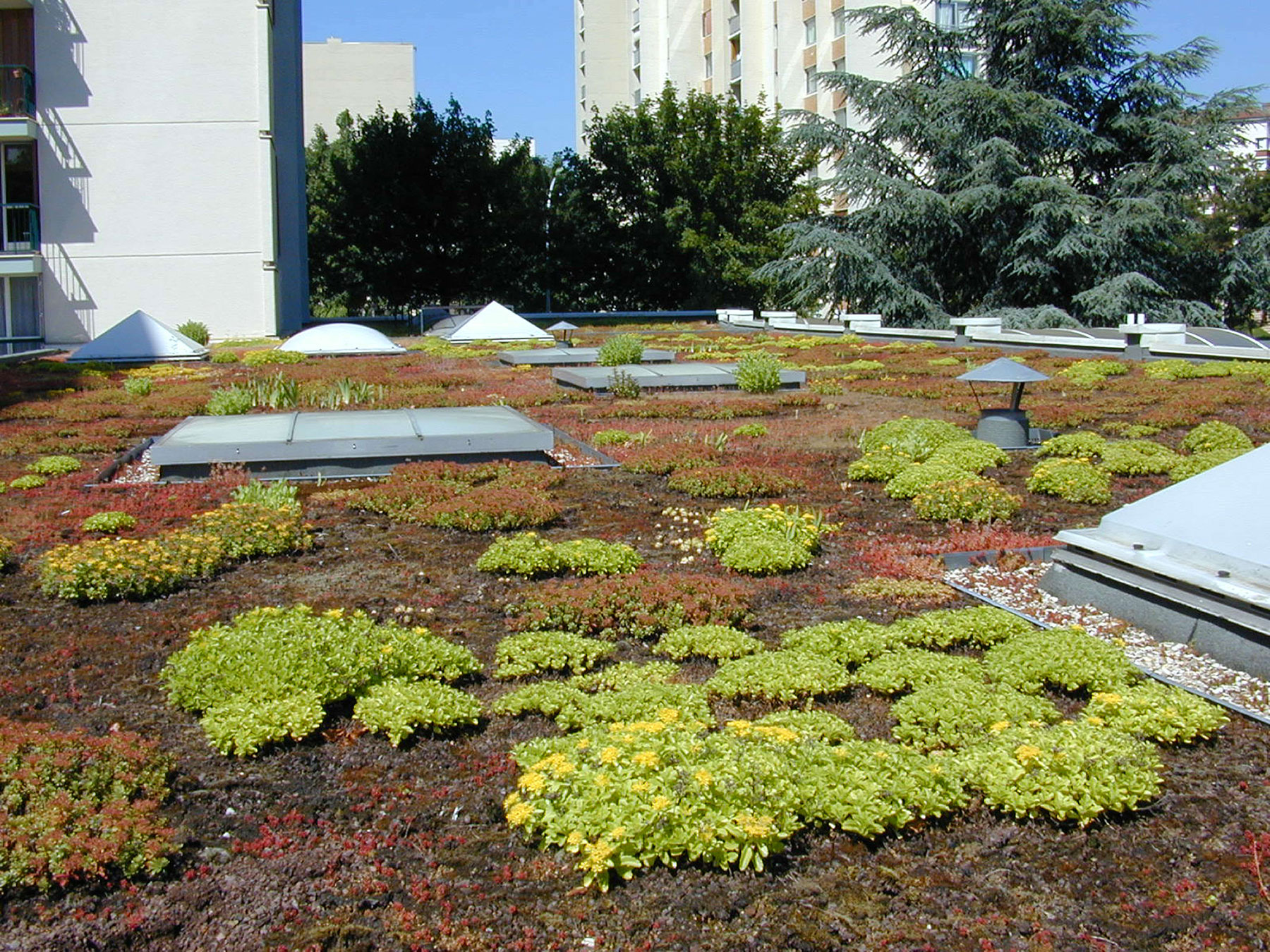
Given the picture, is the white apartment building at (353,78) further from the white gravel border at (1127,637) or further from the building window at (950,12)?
the white gravel border at (1127,637)

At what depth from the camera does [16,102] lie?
31812mm

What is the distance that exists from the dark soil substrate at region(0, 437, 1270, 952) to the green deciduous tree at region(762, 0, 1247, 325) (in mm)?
29774

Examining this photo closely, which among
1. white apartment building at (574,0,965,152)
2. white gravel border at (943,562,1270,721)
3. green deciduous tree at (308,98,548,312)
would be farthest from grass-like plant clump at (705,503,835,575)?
green deciduous tree at (308,98,548,312)

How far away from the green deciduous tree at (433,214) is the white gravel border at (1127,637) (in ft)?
125

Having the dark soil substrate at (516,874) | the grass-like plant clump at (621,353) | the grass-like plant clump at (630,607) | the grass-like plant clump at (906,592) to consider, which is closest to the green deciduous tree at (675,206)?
the grass-like plant clump at (621,353)

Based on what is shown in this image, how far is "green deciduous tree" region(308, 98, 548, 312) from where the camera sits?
42.8 metres

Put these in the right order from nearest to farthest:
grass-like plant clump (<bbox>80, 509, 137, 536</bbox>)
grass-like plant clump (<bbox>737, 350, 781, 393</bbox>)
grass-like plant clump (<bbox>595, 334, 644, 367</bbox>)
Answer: grass-like plant clump (<bbox>80, 509, 137, 536</bbox>), grass-like plant clump (<bbox>737, 350, 781, 393</bbox>), grass-like plant clump (<bbox>595, 334, 644, 367</bbox>)

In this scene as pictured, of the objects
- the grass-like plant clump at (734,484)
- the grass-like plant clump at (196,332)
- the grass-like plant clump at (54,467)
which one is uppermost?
the grass-like plant clump at (196,332)

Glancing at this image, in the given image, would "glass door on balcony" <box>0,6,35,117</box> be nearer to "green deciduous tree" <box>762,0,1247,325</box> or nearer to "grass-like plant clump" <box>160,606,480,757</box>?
"green deciduous tree" <box>762,0,1247,325</box>

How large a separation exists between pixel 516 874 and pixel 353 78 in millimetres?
82478

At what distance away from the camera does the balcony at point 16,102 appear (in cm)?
3144

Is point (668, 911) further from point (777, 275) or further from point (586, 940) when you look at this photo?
point (777, 275)

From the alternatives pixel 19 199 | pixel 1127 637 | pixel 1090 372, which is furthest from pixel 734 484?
pixel 19 199

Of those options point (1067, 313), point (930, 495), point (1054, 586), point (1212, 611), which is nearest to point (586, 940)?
point (1212, 611)
